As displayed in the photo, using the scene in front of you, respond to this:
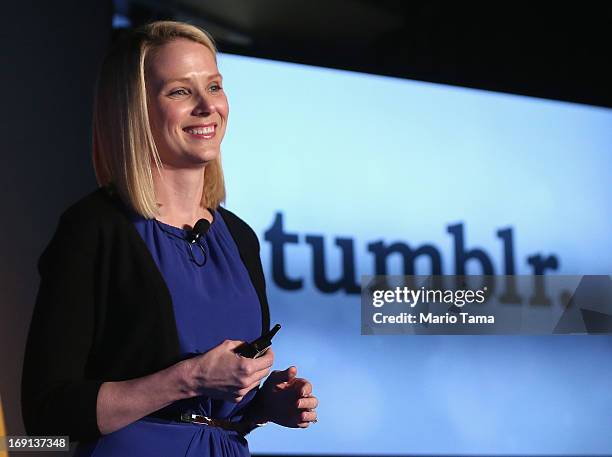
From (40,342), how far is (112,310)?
0.39 ft

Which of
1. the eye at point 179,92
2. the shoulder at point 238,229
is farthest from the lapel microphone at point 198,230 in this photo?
the eye at point 179,92

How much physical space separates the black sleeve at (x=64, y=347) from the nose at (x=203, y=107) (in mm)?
297

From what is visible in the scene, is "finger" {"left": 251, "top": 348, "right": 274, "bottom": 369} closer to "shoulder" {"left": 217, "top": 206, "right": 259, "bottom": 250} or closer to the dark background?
"shoulder" {"left": 217, "top": 206, "right": 259, "bottom": 250}

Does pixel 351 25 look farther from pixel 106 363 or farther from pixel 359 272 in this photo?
pixel 106 363

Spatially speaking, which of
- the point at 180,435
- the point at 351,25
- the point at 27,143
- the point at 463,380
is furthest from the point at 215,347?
the point at 351,25

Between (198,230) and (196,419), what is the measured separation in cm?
32

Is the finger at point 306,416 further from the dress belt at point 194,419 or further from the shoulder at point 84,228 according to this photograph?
the shoulder at point 84,228

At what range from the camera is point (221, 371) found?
3.68 ft

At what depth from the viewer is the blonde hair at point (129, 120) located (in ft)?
4.02

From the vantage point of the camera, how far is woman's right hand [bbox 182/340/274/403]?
3.67ft

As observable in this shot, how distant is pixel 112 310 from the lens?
119cm

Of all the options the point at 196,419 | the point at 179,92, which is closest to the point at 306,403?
the point at 196,419

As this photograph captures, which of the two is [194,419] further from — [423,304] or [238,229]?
[423,304]

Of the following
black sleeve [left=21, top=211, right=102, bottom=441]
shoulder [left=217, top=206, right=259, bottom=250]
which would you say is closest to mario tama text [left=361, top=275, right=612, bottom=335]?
shoulder [left=217, top=206, right=259, bottom=250]
